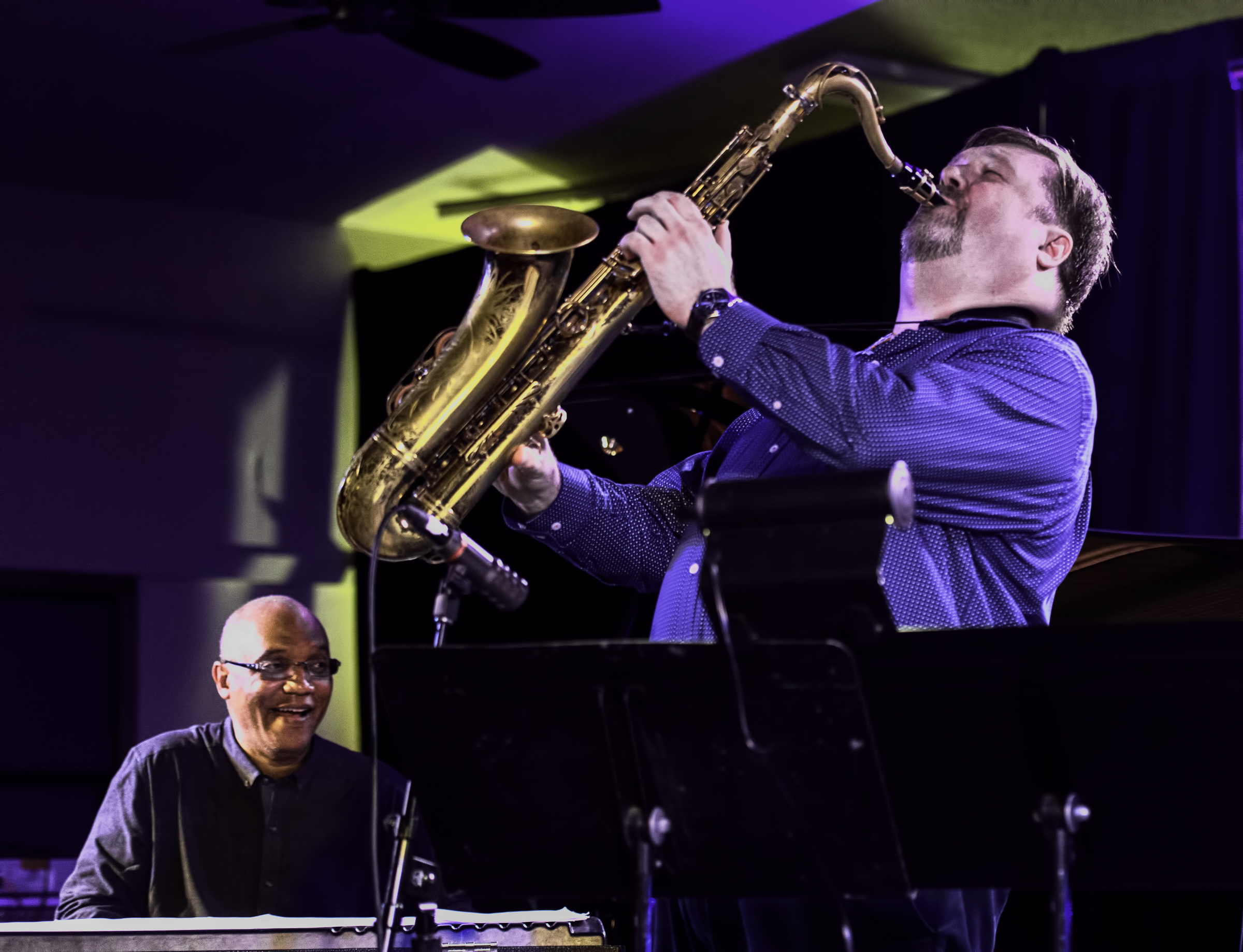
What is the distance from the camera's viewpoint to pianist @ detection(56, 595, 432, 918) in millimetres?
4027

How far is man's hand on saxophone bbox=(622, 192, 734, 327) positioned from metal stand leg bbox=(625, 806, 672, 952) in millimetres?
783

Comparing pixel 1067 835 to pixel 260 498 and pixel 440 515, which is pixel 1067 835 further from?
pixel 260 498

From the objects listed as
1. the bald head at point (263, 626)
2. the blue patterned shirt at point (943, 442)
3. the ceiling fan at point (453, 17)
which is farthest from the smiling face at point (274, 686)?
the blue patterned shirt at point (943, 442)

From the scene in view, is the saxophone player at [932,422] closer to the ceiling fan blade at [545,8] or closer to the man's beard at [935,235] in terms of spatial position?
the man's beard at [935,235]

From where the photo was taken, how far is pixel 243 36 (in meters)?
5.85

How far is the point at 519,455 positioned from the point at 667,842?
938mm

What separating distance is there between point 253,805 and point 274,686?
35 cm

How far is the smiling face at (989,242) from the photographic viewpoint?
250 cm

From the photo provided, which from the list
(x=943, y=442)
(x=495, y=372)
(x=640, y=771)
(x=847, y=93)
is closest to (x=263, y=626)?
(x=495, y=372)

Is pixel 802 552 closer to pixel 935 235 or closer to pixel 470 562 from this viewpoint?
pixel 470 562

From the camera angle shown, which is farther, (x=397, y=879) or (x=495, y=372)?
(x=495, y=372)

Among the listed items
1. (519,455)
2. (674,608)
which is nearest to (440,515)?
(519,455)

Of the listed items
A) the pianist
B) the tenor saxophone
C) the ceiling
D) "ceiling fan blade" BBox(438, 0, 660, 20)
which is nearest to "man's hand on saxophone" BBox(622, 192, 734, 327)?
the tenor saxophone

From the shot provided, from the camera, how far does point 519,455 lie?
2502 millimetres
